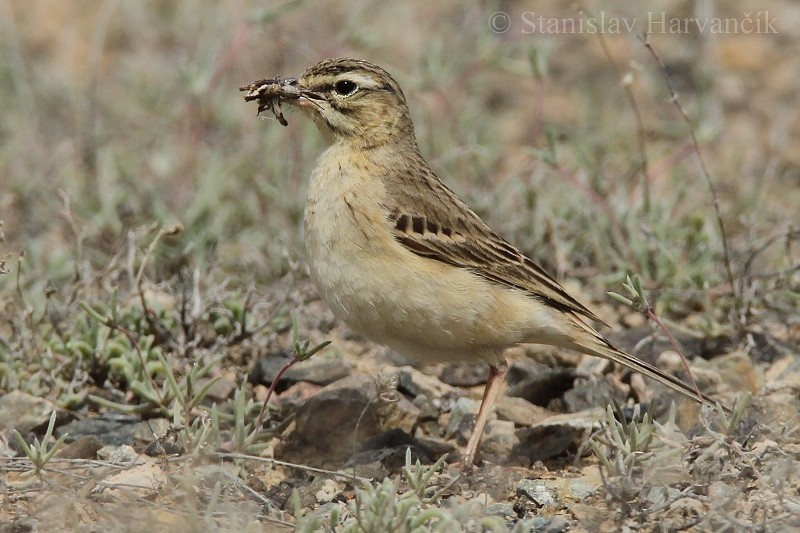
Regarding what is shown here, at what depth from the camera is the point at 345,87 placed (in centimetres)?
595

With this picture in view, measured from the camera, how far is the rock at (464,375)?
21.6 feet

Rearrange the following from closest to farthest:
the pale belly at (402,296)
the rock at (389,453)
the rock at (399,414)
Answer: the pale belly at (402,296) < the rock at (389,453) < the rock at (399,414)

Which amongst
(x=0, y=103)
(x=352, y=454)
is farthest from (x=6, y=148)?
(x=352, y=454)

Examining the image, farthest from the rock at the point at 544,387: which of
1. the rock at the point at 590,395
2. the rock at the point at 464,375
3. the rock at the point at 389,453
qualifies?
the rock at the point at 389,453

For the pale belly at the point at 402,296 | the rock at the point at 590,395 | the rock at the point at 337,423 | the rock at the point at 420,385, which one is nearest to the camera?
the pale belly at the point at 402,296

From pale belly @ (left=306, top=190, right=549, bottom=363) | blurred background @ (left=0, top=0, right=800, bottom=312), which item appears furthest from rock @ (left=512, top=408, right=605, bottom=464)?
blurred background @ (left=0, top=0, right=800, bottom=312)

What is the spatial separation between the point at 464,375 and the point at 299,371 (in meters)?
0.95

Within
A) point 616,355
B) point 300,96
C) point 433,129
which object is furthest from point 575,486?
point 433,129

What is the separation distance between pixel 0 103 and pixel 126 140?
1.09m

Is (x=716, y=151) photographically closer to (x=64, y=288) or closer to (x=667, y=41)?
Result: (x=667, y=41)

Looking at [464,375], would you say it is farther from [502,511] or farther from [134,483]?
[134,483]

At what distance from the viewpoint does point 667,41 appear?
1106 cm

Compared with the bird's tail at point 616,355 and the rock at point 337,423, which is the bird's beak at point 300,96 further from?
the bird's tail at point 616,355

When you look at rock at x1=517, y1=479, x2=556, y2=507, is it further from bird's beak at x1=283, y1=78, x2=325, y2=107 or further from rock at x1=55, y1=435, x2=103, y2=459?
bird's beak at x1=283, y1=78, x2=325, y2=107
